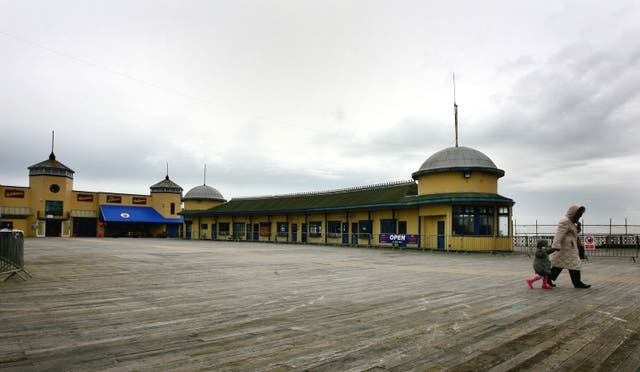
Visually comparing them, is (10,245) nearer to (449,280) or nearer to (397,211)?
(449,280)

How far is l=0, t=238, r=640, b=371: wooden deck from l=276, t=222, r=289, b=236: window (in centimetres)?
3228

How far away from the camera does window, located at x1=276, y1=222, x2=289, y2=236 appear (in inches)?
1713

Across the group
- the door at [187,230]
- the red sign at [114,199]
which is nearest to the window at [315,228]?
the door at [187,230]

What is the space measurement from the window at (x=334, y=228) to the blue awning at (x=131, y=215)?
1372 inches

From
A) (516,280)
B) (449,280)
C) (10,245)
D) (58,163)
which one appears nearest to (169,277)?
(10,245)

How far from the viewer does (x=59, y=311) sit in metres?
7.11

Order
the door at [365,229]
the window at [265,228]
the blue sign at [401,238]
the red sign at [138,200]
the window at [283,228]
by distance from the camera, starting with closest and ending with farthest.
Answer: the blue sign at [401,238] < the door at [365,229] < the window at [283,228] < the window at [265,228] < the red sign at [138,200]

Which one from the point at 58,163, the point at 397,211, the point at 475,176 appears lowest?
the point at 397,211

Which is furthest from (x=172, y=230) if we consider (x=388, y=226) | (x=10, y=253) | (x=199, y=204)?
(x=10, y=253)

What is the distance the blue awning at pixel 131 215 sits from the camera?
58.8 metres

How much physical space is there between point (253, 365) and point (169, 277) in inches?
341

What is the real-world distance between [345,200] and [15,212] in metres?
44.9

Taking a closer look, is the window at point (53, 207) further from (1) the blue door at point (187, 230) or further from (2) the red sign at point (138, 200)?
(1) the blue door at point (187, 230)

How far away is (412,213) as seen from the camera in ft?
101
